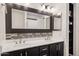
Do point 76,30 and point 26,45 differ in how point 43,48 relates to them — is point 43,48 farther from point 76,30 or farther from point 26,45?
point 76,30

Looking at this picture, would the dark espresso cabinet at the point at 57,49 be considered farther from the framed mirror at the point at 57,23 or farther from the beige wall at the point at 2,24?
the beige wall at the point at 2,24

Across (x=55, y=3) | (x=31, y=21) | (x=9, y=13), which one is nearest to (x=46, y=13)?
(x=55, y=3)

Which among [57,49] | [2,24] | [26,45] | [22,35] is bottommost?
[57,49]

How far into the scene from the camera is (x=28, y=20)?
128 centimetres

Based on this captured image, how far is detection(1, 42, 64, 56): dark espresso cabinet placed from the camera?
1.19 meters

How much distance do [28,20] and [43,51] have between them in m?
0.49

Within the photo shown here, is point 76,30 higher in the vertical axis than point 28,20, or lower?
lower

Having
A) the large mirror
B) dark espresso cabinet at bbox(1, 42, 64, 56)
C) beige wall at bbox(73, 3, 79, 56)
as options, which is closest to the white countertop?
dark espresso cabinet at bbox(1, 42, 64, 56)

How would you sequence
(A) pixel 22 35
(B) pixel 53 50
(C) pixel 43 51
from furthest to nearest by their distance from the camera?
1. (B) pixel 53 50
2. (C) pixel 43 51
3. (A) pixel 22 35

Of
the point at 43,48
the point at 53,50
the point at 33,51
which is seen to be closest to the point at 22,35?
the point at 33,51

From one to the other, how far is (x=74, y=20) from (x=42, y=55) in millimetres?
753

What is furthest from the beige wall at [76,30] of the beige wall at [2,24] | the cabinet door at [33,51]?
the beige wall at [2,24]

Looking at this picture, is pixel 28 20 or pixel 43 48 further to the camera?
pixel 43 48

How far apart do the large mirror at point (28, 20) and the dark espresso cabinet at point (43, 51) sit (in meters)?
0.29
